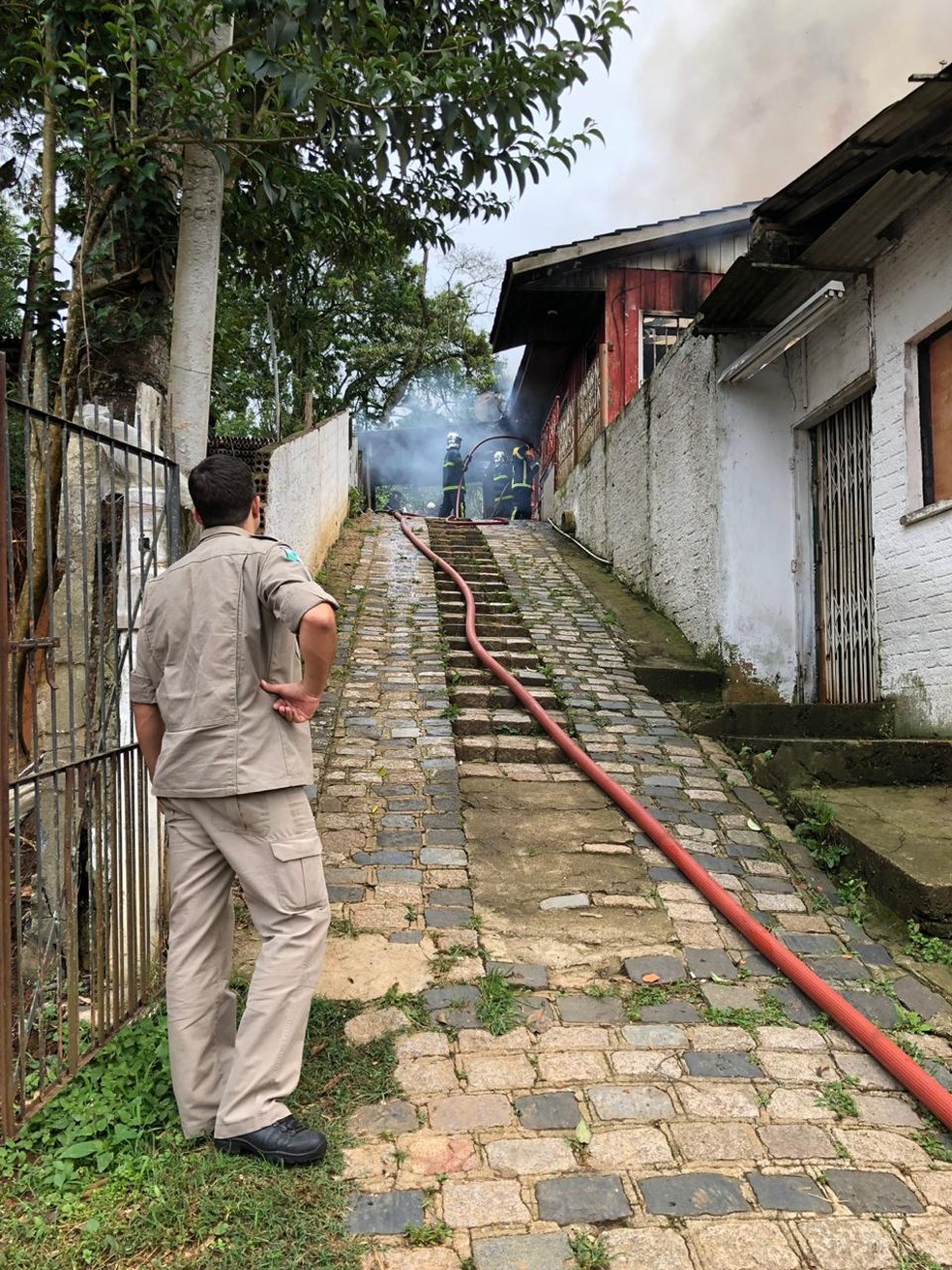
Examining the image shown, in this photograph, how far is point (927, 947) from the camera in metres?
3.55

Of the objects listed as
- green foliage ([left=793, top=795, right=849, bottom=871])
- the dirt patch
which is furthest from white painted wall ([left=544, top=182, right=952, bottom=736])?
the dirt patch

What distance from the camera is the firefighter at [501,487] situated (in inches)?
719

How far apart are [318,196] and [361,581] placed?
511 centimetres

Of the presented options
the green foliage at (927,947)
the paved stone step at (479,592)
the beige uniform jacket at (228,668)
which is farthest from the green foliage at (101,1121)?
the paved stone step at (479,592)

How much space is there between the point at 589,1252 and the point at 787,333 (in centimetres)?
547

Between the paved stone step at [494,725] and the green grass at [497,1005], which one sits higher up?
the paved stone step at [494,725]

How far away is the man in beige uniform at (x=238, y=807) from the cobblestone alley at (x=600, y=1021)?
1.28 ft

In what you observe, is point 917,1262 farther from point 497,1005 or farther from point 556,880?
point 556,880

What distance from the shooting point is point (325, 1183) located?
7.30 ft

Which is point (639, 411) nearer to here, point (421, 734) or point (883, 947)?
point (421, 734)

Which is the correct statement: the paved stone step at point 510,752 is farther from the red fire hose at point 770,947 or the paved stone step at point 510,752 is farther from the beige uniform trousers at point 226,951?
the beige uniform trousers at point 226,951

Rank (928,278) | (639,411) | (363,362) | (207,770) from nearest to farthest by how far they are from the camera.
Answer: (207,770), (928,278), (639,411), (363,362)

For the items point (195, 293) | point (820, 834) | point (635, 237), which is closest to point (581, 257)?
point (635, 237)

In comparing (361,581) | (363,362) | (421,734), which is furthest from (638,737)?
(363,362)
